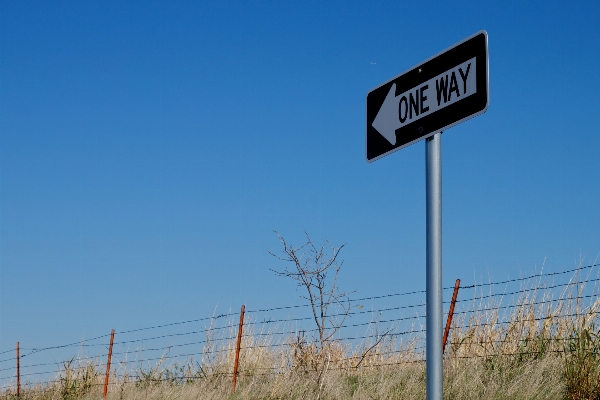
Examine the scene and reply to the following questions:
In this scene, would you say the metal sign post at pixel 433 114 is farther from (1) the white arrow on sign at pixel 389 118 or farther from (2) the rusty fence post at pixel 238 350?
(2) the rusty fence post at pixel 238 350

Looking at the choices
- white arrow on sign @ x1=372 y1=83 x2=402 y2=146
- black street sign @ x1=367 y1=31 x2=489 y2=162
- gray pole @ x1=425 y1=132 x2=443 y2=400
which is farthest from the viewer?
white arrow on sign @ x1=372 y1=83 x2=402 y2=146

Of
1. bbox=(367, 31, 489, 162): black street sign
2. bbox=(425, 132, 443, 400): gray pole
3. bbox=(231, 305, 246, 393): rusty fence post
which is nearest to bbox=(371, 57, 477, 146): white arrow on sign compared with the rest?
bbox=(367, 31, 489, 162): black street sign

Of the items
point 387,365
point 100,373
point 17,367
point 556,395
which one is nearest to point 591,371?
point 556,395

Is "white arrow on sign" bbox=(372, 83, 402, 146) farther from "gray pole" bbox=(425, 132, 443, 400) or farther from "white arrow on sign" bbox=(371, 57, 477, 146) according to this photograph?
"gray pole" bbox=(425, 132, 443, 400)

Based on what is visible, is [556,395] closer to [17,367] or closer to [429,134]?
[429,134]

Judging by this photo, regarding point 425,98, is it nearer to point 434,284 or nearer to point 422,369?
point 434,284

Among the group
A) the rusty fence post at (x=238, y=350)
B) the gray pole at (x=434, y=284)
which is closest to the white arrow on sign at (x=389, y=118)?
the gray pole at (x=434, y=284)

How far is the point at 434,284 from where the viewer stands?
2504mm

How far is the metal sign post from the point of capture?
2.50 m

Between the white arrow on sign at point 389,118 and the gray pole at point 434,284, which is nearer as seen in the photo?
the gray pole at point 434,284

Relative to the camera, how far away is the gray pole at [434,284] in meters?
2.48

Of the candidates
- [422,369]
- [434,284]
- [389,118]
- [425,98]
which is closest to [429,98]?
[425,98]

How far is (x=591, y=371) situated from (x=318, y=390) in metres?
2.80

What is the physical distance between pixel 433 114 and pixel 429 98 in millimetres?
99
